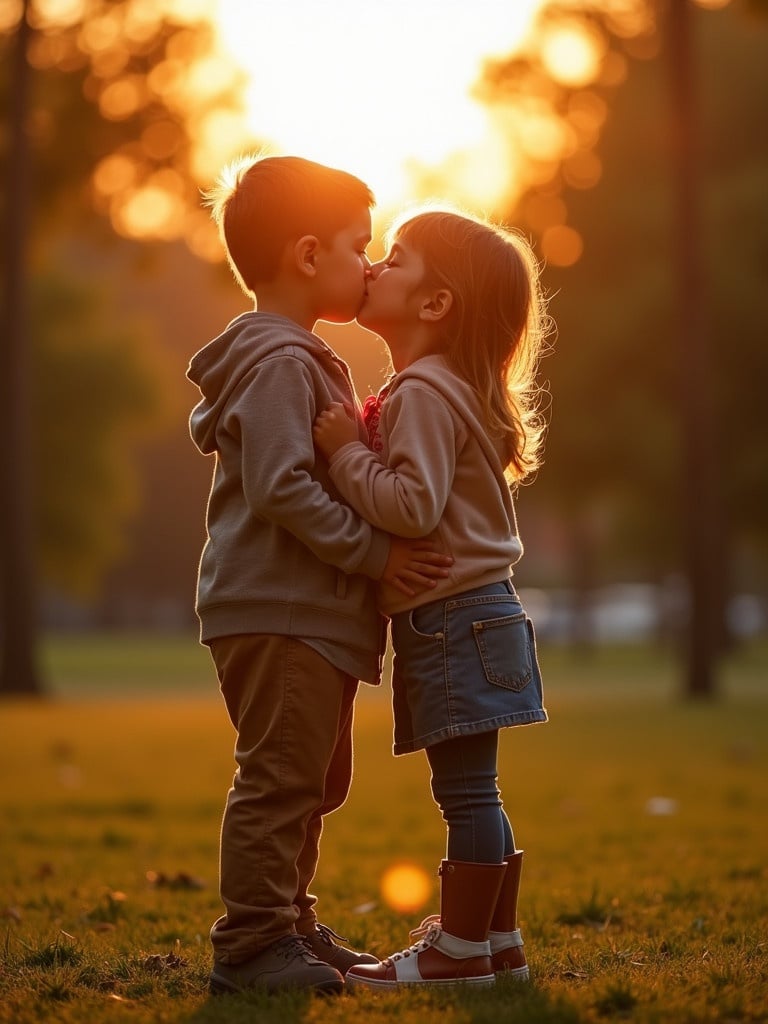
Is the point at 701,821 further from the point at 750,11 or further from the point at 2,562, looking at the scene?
the point at 2,562

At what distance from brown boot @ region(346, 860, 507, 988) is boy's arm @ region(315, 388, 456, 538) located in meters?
0.83

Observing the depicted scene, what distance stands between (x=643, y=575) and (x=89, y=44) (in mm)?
52747

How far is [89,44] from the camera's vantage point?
19.7 metres

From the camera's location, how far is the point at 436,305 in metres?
3.92

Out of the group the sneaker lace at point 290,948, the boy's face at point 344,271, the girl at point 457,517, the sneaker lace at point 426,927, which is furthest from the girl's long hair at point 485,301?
the sneaker lace at point 290,948

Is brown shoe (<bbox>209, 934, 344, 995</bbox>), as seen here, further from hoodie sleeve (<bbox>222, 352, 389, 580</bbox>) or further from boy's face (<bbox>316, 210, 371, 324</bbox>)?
boy's face (<bbox>316, 210, 371, 324</bbox>)

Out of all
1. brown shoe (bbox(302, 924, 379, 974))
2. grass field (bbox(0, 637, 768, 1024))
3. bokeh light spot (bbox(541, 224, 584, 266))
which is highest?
bokeh light spot (bbox(541, 224, 584, 266))

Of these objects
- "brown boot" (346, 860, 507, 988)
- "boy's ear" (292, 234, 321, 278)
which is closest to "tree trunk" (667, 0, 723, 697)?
"boy's ear" (292, 234, 321, 278)

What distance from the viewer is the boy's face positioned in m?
3.88

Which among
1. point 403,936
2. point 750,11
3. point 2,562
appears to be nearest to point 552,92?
point 750,11

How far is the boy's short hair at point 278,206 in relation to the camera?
3820 millimetres

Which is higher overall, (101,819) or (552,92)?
(552,92)

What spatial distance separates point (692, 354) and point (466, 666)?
1451cm

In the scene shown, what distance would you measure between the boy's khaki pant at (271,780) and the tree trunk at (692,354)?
1449cm
